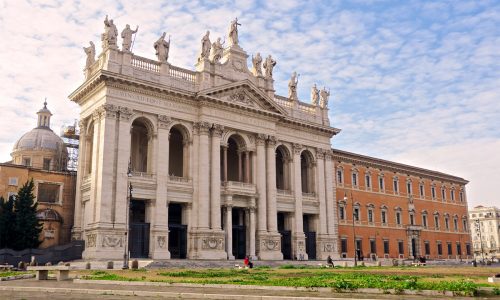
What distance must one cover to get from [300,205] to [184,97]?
16479 millimetres

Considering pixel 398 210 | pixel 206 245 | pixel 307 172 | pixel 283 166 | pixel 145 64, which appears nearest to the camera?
pixel 206 245

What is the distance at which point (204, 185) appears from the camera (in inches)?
1769

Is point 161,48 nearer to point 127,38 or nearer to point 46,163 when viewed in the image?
point 127,38

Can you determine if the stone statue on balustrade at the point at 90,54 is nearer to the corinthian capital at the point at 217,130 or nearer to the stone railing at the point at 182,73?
the stone railing at the point at 182,73

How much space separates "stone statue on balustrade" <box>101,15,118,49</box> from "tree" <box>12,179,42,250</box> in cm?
1305

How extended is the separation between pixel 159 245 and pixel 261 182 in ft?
39.9

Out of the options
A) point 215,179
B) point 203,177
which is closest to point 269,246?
point 215,179

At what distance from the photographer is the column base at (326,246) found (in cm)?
5391

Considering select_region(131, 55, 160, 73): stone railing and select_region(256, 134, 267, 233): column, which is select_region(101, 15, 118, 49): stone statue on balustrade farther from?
select_region(256, 134, 267, 233): column

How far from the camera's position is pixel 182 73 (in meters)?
46.8

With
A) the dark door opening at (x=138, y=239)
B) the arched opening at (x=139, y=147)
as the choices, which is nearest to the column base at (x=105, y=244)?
the dark door opening at (x=138, y=239)

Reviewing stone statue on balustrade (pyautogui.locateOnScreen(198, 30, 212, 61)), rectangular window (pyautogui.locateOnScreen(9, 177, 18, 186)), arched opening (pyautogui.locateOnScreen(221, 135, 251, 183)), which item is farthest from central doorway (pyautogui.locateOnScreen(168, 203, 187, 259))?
stone statue on balustrade (pyautogui.locateOnScreen(198, 30, 212, 61))

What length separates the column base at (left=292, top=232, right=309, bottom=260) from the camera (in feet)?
168

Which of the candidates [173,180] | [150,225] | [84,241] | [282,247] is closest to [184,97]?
[173,180]
